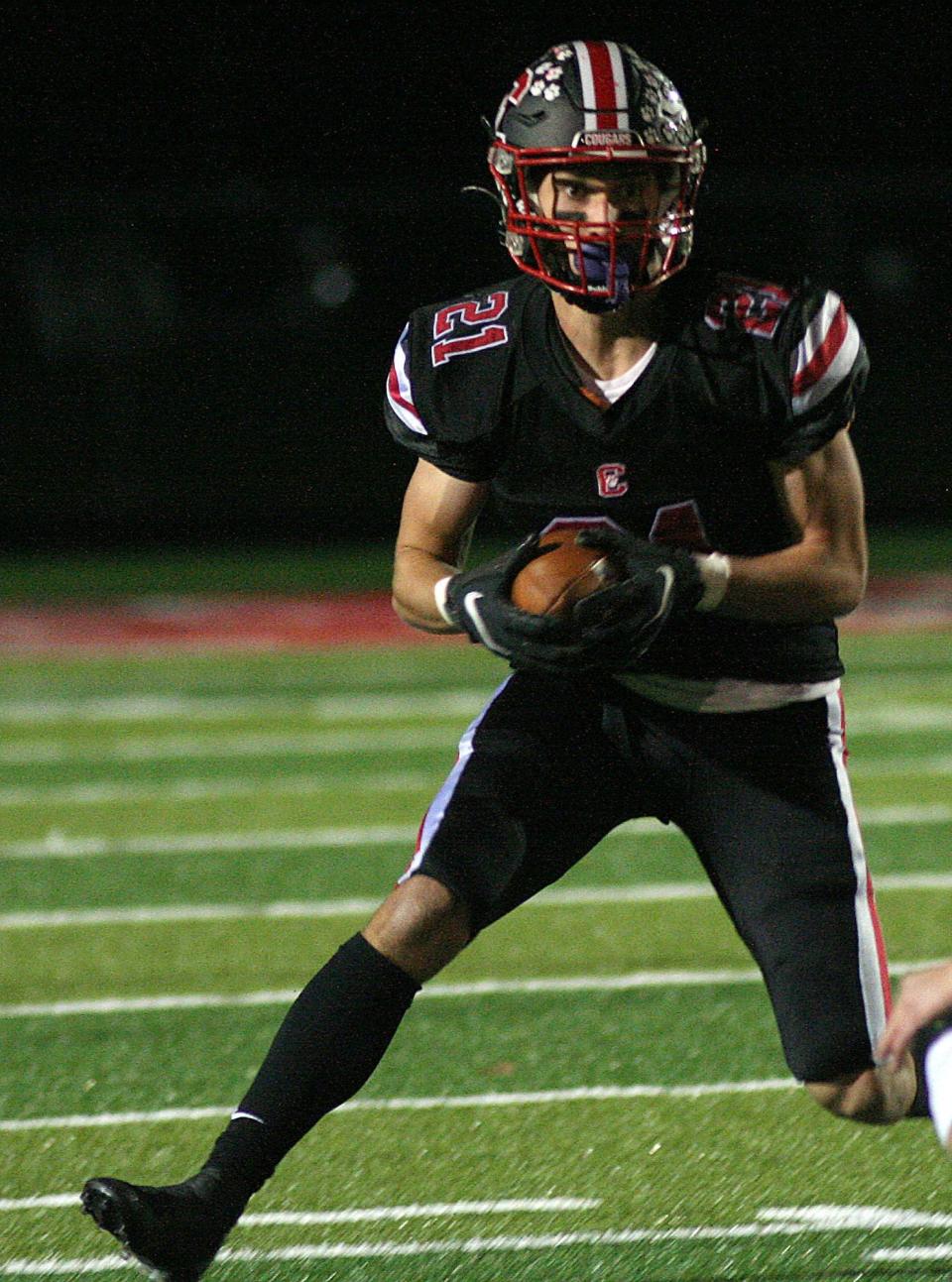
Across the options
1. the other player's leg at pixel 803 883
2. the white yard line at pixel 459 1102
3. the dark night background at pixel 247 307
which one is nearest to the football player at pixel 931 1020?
the other player's leg at pixel 803 883

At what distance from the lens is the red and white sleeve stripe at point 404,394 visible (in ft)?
9.22

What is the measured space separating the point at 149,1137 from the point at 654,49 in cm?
1691

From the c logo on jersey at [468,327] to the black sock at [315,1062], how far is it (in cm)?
81

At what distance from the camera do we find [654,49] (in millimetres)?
18969

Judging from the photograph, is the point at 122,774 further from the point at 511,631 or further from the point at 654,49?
the point at 654,49

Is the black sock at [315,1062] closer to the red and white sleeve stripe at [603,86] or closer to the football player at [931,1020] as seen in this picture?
the football player at [931,1020]

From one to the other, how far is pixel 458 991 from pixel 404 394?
191cm

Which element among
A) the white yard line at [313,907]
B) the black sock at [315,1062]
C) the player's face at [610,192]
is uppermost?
the player's face at [610,192]

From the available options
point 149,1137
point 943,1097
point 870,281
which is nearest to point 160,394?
point 870,281

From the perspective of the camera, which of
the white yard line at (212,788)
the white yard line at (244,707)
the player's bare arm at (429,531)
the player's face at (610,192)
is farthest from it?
the white yard line at (244,707)

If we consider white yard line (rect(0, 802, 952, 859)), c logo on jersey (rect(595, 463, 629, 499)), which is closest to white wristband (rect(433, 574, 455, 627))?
c logo on jersey (rect(595, 463, 629, 499))

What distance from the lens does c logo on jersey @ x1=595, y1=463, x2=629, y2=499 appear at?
2.72 meters

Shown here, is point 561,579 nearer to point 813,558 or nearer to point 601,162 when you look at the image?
point 813,558

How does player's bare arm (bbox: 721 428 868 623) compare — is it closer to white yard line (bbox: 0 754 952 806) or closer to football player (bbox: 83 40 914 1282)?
football player (bbox: 83 40 914 1282)
